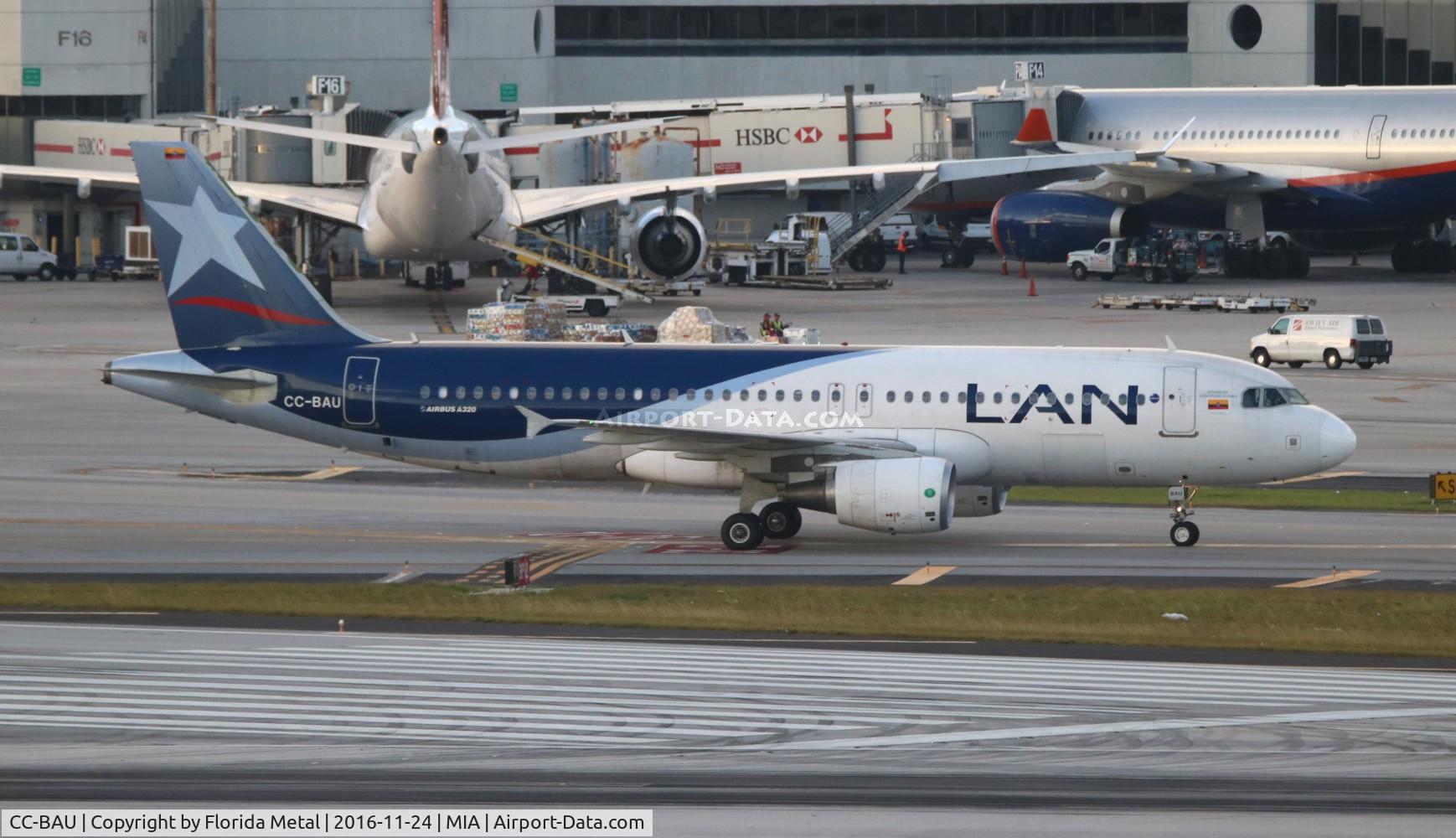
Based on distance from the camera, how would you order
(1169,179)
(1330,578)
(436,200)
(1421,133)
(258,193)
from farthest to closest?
(1169,179) → (1421,133) → (258,193) → (436,200) → (1330,578)

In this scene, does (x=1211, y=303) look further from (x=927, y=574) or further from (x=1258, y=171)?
(x=927, y=574)

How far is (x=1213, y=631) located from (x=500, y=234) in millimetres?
49748

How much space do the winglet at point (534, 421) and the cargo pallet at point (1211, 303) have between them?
4244 cm

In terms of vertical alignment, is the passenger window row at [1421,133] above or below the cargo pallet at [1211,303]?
above

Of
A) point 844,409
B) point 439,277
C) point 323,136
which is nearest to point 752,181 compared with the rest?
point 439,277

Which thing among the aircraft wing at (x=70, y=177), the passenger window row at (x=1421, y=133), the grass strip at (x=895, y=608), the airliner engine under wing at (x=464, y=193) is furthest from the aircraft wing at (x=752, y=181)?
the grass strip at (x=895, y=608)

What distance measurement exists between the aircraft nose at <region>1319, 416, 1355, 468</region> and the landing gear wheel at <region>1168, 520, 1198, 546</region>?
2.52m

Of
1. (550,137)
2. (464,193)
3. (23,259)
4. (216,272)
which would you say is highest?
(550,137)

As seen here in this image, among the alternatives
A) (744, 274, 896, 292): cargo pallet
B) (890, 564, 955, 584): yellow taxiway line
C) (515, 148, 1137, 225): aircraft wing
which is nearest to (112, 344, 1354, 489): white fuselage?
(890, 564, 955, 584): yellow taxiway line

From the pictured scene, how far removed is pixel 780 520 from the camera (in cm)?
3569

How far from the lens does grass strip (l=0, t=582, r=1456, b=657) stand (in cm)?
2767

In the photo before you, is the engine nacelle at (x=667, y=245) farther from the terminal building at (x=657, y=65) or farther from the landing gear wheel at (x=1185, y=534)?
the landing gear wheel at (x=1185, y=534)

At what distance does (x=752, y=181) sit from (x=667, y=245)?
13.8 ft

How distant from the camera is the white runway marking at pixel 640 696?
2088 centimetres
